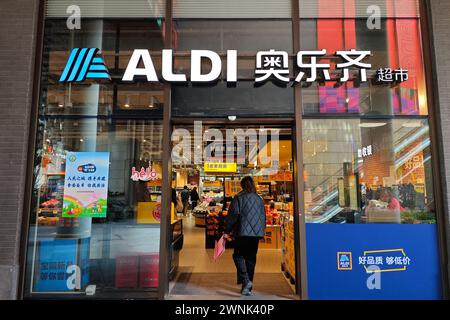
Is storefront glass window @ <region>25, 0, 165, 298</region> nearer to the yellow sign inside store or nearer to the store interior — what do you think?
the store interior

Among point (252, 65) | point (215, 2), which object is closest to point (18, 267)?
point (252, 65)

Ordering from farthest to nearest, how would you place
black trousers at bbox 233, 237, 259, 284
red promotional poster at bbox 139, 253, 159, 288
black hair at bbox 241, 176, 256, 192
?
black hair at bbox 241, 176, 256, 192
black trousers at bbox 233, 237, 259, 284
red promotional poster at bbox 139, 253, 159, 288

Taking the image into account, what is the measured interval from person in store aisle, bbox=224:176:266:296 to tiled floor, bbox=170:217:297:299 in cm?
37

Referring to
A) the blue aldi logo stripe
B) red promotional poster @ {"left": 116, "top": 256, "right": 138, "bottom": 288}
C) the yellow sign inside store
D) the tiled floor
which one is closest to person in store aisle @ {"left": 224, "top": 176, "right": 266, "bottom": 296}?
the tiled floor

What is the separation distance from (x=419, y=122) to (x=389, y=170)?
2.82ft

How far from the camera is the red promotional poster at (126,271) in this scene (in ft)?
16.0

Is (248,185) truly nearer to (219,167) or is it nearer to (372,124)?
(372,124)

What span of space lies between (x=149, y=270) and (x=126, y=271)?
352 millimetres

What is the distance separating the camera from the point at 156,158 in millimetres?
5027

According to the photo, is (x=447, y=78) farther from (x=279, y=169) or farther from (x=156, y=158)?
(x=279, y=169)

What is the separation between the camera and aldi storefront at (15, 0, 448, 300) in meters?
4.76

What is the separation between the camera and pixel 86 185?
4.97m

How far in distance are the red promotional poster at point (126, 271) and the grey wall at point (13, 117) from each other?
1390mm

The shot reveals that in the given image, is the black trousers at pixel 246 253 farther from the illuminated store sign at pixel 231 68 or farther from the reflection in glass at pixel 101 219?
the illuminated store sign at pixel 231 68
